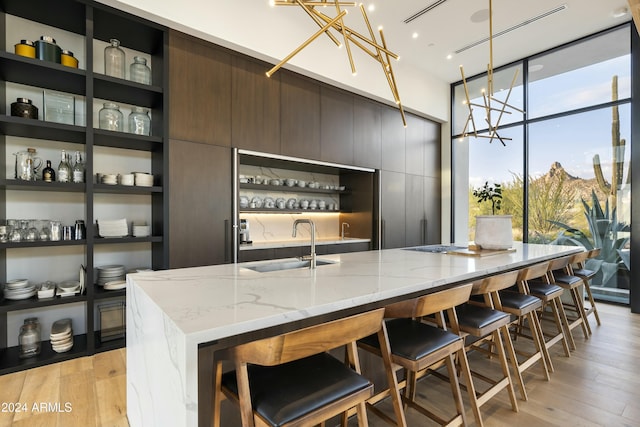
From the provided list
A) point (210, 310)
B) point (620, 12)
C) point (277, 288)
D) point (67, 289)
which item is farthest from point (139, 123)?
point (620, 12)

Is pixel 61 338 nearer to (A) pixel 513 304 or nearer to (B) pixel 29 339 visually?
(B) pixel 29 339

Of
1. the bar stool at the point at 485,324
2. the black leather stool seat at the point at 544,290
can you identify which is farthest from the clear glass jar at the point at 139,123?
the black leather stool seat at the point at 544,290

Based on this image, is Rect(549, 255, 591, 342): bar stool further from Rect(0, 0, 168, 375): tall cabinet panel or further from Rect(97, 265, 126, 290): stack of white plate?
Rect(97, 265, 126, 290): stack of white plate

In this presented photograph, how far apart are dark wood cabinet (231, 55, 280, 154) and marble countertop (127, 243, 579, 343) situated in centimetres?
187

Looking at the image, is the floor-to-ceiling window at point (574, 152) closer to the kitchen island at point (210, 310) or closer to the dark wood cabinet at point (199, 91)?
the dark wood cabinet at point (199, 91)

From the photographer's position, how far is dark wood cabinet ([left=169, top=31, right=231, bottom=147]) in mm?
3072

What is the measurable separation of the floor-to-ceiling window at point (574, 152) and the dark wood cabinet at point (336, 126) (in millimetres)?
1477

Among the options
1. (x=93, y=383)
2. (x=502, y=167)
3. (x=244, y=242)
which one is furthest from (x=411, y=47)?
(x=93, y=383)

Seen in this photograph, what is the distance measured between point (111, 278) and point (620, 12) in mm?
6173

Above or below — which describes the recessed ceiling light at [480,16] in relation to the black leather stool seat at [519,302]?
above

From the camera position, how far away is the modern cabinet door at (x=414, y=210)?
5.39 meters

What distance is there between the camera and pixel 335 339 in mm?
1105

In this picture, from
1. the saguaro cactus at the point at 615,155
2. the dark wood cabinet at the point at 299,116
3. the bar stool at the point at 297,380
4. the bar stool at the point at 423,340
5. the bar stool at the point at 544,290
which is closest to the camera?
the bar stool at the point at 297,380

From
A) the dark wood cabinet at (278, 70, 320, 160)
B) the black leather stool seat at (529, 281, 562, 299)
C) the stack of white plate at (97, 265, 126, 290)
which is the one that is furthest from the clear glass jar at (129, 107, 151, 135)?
the black leather stool seat at (529, 281, 562, 299)
